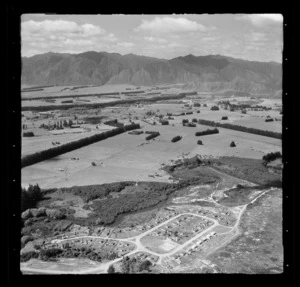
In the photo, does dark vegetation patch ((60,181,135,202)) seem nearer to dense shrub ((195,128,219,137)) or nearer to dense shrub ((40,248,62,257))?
dense shrub ((40,248,62,257))

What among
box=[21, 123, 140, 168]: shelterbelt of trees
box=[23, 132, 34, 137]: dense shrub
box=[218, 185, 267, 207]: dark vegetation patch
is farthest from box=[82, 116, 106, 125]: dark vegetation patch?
box=[218, 185, 267, 207]: dark vegetation patch

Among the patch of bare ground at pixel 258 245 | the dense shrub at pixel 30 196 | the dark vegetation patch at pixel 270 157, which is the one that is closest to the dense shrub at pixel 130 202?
the dense shrub at pixel 30 196

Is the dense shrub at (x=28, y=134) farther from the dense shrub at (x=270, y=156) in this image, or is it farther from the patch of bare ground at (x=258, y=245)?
the dense shrub at (x=270, y=156)

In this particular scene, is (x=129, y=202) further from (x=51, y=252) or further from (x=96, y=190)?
(x=51, y=252)

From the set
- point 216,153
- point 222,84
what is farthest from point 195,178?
point 222,84

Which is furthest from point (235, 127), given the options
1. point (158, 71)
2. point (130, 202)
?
point (130, 202)

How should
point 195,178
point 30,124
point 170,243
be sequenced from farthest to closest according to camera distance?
point 195,178 → point 30,124 → point 170,243
